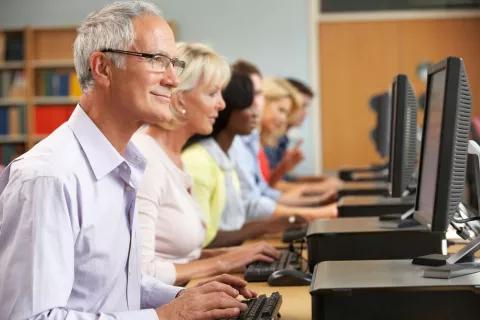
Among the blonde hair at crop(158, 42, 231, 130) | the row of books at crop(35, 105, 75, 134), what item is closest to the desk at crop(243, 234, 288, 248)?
the blonde hair at crop(158, 42, 231, 130)

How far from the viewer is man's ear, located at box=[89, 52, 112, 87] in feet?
5.41

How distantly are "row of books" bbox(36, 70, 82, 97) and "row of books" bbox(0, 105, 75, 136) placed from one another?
14cm

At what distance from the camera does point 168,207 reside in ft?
8.18

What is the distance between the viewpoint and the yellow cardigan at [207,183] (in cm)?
308

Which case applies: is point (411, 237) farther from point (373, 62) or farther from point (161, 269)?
point (373, 62)

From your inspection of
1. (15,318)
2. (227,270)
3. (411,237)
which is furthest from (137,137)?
(15,318)

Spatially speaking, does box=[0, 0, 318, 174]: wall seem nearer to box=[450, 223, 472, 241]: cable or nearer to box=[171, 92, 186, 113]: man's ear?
box=[171, 92, 186, 113]: man's ear

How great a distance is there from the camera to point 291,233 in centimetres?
292

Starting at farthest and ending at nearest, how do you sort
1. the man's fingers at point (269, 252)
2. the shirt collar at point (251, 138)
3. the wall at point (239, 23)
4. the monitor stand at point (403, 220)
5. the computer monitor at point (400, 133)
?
the wall at point (239, 23)
the shirt collar at point (251, 138)
the man's fingers at point (269, 252)
the computer monitor at point (400, 133)
the monitor stand at point (403, 220)

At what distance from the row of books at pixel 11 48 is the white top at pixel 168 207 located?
6001 mm

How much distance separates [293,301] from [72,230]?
2.04 feet

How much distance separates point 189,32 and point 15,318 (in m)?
7.29

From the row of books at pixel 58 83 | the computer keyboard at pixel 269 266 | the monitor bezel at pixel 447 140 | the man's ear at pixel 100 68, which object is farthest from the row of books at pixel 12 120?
the monitor bezel at pixel 447 140

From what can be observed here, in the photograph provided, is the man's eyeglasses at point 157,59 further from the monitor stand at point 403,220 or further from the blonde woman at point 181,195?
the monitor stand at point 403,220
